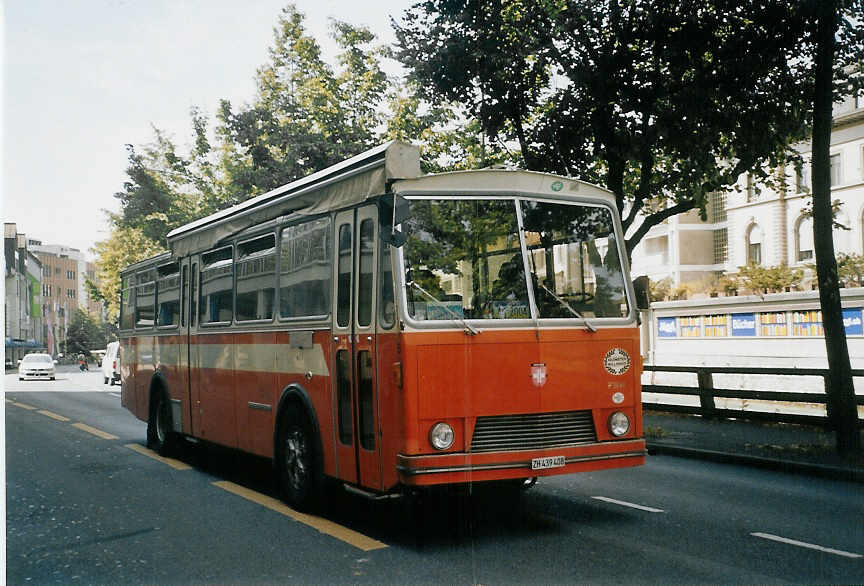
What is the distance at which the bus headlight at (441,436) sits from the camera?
709 centimetres

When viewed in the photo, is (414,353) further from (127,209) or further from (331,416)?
(127,209)

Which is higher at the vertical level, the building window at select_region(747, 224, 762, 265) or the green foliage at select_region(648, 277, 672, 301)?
the building window at select_region(747, 224, 762, 265)

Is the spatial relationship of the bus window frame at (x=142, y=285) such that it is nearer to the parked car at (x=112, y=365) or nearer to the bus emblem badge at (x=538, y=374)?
the bus emblem badge at (x=538, y=374)

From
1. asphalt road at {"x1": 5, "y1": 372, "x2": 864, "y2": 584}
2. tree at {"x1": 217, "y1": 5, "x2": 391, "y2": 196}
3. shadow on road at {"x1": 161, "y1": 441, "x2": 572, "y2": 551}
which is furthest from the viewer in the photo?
tree at {"x1": 217, "y1": 5, "x2": 391, "y2": 196}

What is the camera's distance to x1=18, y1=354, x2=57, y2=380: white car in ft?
155

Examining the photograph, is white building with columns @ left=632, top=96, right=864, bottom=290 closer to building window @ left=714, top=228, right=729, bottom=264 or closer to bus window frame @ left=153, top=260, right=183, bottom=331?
building window @ left=714, top=228, right=729, bottom=264

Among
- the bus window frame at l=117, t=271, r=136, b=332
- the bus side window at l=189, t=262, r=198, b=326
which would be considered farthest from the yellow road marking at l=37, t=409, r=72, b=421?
the bus side window at l=189, t=262, r=198, b=326

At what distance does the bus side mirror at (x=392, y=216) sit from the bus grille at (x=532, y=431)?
5.03 feet

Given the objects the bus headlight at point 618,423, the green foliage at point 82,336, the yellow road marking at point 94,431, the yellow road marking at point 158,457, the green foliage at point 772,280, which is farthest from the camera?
the green foliage at point 82,336

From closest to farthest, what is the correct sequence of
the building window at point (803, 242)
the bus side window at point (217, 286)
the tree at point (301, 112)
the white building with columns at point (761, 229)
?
the bus side window at point (217, 286), the tree at point (301, 112), the white building with columns at point (761, 229), the building window at point (803, 242)

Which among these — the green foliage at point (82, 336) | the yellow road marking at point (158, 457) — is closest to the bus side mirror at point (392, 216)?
the yellow road marking at point (158, 457)

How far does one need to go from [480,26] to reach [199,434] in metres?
8.15

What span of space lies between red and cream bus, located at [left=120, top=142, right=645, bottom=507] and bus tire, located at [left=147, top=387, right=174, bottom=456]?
448 cm

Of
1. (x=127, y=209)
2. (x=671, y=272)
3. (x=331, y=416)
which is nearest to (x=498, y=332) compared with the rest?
(x=331, y=416)
